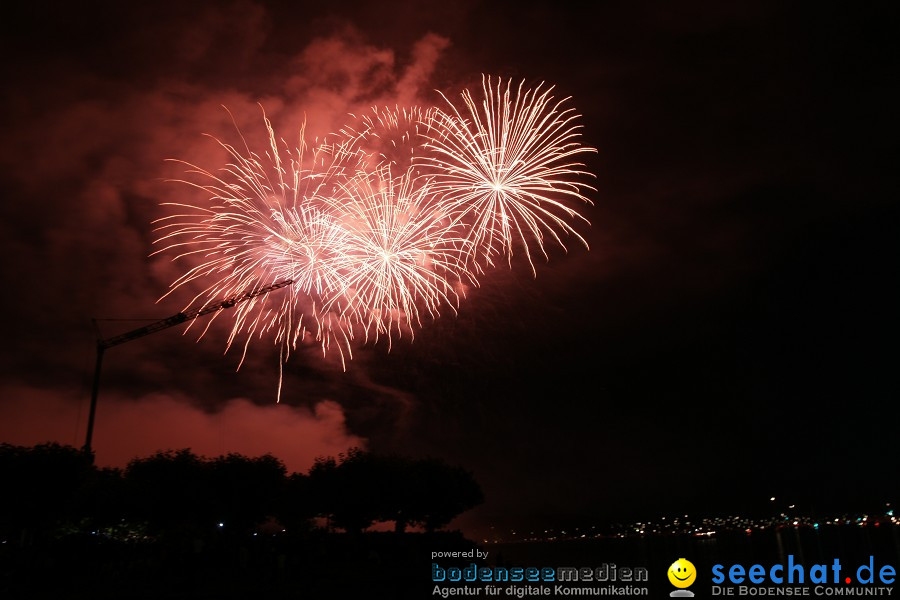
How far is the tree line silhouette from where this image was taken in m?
48.4

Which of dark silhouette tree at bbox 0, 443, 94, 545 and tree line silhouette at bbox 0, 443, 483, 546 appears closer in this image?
dark silhouette tree at bbox 0, 443, 94, 545

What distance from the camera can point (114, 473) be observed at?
5866cm

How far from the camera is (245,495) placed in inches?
1996

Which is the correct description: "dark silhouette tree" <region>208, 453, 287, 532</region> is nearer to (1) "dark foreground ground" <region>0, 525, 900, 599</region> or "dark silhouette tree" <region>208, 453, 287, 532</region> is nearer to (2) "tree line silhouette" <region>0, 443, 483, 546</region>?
(2) "tree line silhouette" <region>0, 443, 483, 546</region>

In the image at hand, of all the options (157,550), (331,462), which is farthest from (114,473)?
(157,550)

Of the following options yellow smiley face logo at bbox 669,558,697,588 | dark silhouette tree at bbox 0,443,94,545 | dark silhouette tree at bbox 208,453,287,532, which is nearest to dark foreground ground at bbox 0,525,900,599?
yellow smiley face logo at bbox 669,558,697,588

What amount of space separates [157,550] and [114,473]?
23388mm

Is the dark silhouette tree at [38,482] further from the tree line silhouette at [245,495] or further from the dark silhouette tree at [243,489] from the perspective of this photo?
the dark silhouette tree at [243,489]

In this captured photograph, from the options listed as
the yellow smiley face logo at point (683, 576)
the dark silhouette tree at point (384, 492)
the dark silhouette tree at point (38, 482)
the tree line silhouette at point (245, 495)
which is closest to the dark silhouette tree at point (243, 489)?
the tree line silhouette at point (245, 495)

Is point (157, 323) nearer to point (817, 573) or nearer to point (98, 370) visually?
point (98, 370)

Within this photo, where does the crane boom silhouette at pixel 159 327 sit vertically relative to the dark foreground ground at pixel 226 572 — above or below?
above

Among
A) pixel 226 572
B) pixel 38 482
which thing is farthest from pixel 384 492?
pixel 38 482

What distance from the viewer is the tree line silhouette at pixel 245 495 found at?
48.4 m

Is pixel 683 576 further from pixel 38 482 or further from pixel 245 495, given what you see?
pixel 38 482
